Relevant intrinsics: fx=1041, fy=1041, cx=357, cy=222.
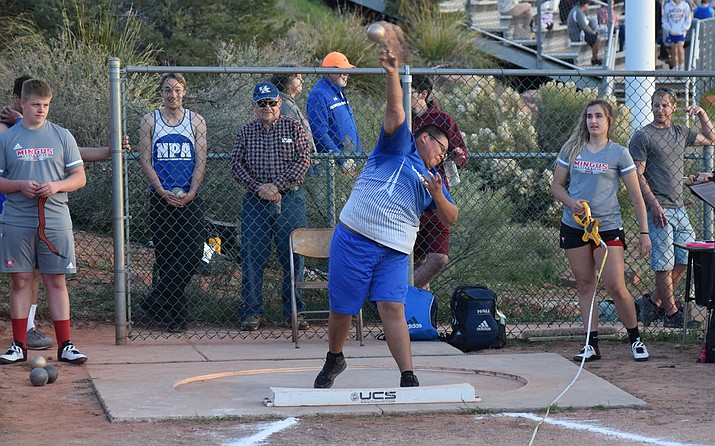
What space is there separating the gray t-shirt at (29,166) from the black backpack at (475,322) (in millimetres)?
3380

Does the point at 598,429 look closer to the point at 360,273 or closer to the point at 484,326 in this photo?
the point at 360,273

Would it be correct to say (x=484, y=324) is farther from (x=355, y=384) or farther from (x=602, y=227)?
(x=355, y=384)

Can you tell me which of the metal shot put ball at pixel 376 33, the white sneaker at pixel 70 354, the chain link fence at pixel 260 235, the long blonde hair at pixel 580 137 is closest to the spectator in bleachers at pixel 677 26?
the chain link fence at pixel 260 235

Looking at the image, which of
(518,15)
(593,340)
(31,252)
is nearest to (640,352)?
(593,340)

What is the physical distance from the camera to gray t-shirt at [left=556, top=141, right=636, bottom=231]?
8195 mm

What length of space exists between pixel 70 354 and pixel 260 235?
210cm

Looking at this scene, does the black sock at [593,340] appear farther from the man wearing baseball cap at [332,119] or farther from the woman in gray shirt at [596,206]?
A: the man wearing baseball cap at [332,119]

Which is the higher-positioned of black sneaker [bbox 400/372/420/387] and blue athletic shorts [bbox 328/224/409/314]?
blue athletic shorts [bbox 328/224/409/314]

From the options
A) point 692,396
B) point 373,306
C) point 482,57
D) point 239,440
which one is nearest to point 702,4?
point 482,57

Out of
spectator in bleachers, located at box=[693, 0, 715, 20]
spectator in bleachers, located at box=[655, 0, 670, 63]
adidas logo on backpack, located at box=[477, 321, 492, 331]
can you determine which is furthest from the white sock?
spectator in bleachers, located at box=[693, 0, 715, 20]

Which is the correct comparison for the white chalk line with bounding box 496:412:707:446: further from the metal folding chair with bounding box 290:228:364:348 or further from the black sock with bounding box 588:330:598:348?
the metal folding chair with bounding box 290:228:364:348

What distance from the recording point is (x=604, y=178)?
8219 mm

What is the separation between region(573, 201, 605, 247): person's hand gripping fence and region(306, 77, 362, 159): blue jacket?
252cm

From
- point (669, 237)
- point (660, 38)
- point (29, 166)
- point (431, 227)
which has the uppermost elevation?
point (660, 38)
